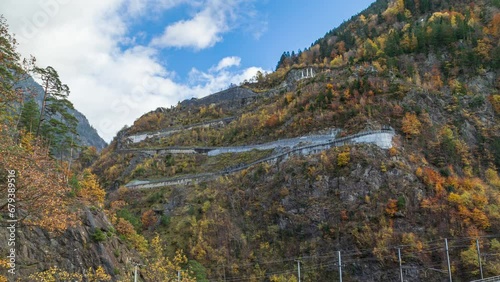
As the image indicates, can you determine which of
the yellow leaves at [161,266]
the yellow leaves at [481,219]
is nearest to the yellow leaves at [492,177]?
the yellow leaves at [481,219]

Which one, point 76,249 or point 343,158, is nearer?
point 76,249

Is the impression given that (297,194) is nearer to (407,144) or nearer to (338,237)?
(338,237)

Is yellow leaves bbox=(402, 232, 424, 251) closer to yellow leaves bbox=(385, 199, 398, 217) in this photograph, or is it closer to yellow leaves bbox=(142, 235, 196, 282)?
yellow leaves bbox=(385, 199, 398, 217)

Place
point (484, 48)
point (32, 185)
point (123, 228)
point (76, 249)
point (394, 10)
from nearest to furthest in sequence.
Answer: point (32, 185) < point (76, 249) < point (123, 228) < point (484, 48) < point (394, 10)

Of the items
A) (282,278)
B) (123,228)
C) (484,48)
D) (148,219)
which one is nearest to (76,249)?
(123,228)

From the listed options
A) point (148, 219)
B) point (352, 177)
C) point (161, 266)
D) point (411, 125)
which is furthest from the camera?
point (411, 125)

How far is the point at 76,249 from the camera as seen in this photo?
2417 centimetres

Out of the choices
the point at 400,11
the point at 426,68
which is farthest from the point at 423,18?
the point at 426,68

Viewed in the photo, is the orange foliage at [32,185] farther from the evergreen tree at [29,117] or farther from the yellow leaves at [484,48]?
the yellow leaves at [484,48]

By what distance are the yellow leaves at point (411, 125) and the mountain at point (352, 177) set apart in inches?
6.2

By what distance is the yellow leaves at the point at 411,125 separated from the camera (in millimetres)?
47031

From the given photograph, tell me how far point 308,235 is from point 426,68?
149 feet

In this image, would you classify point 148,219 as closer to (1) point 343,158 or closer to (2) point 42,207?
(1) point 343,158

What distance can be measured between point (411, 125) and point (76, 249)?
3816cm
